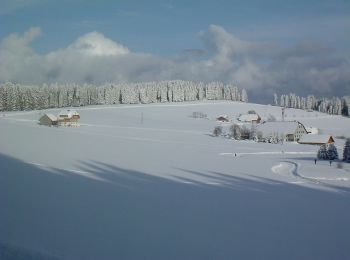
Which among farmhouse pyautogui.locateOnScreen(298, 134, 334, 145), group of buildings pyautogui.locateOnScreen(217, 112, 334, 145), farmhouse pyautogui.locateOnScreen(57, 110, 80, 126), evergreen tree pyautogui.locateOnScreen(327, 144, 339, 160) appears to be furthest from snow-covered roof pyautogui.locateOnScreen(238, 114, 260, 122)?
evergreen tree pyautogui.locateOnScreen(327, 144, 339, 160)

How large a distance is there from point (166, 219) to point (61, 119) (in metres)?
88.7

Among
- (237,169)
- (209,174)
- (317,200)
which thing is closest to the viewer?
(317,200)

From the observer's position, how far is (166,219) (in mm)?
19141

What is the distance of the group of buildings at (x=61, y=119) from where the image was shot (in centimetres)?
10088

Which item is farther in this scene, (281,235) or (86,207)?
(86,207)

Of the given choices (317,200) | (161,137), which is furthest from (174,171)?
Answer: (161,137)

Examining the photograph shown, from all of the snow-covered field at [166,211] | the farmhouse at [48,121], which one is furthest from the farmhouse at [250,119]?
the snow-covered field at [166,211]

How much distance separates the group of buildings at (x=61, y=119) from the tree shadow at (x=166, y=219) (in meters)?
71.6

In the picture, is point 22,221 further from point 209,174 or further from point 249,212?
point 209,174

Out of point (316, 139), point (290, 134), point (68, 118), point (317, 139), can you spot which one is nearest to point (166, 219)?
point (317, 139)

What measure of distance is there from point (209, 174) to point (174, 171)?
304cm

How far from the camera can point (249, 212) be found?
21.3m

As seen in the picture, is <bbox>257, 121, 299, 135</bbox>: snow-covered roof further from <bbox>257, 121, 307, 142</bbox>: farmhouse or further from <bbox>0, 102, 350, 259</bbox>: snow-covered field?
<bbox>0, 102, 350, 259</bbox>: snow-covered field

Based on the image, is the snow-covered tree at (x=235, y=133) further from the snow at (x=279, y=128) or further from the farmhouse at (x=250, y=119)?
the farmhouse at (x=250, y=119)
